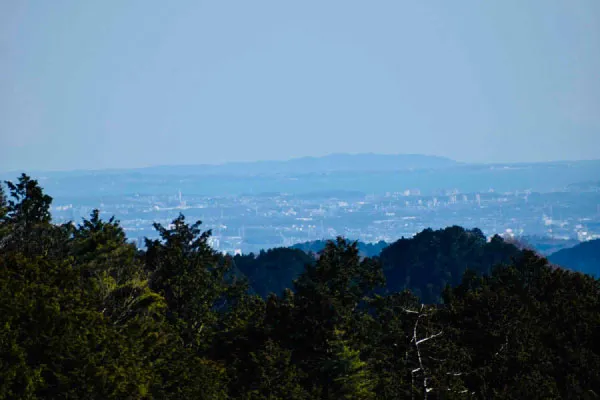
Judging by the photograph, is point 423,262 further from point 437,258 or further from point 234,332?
point 234,332

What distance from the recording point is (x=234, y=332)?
1453 inches

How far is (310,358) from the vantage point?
110 feet

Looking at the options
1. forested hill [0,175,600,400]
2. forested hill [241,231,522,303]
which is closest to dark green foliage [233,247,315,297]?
forested hill [241,231,522,303]

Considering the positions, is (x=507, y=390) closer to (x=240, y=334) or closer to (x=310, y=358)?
(x=310, y=358)

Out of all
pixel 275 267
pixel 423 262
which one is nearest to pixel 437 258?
pixel 423 262

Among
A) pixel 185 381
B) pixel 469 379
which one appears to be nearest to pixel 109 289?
pixel 185 381

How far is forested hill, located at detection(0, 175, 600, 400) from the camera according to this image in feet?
81.8

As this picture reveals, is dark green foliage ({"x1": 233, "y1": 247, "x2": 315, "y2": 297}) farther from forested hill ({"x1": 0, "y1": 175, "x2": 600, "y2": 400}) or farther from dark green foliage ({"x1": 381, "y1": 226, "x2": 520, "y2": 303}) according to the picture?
forested hill ({"x1": 0, "y1": 175, "x2": 600, "y2": 400})

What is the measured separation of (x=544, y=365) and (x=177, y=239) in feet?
44.8

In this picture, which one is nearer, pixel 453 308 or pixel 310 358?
pixel 310 358

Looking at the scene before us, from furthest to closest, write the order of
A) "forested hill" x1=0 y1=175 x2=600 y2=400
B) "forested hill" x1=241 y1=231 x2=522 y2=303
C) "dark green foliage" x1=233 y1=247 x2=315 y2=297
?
1. "dark green foliage" x1=233 y1=247 x2=315 y2=297
2. "forested hill" x1=241 y1=231 x2=522 y2=303
3. "forested hill" x1=0 y1=175 x2=600 y2=400

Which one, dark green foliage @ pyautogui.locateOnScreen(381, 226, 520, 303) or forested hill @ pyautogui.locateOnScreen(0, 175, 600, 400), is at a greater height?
forested hill @ pyautogui.locateOnScreen(0, 175, 600, 400)

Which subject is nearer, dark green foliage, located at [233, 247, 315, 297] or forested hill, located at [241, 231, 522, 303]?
forested hill, located at [241, 231, 522, 303]

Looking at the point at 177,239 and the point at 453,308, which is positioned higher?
the point at 177,239
